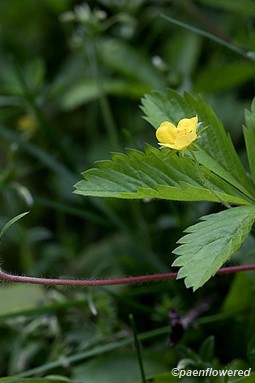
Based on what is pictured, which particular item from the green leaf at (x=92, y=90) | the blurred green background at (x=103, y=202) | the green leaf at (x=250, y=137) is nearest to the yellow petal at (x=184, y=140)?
the green leaf at (x=250, y=137)

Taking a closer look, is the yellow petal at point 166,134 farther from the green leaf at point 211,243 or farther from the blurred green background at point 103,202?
the blurred green background at point 103,202

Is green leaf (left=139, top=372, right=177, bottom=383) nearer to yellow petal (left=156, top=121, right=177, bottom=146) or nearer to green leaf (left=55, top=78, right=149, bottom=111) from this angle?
yellow petal (left=156, top=121, right=177, bottom=146)

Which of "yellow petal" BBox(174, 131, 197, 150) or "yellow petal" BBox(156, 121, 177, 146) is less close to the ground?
"yellow petal" BBox(156, 121, 177, 146)

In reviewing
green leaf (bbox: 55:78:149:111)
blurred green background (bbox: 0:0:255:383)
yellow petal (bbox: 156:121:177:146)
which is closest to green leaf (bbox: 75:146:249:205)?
yellow petal (bbox: 156:121:177:146)

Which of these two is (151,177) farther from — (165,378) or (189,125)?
(165,378)

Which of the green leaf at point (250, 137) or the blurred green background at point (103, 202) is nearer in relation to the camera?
the green leaf at point (250, 137)

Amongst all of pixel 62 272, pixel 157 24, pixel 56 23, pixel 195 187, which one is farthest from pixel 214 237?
pixel 56 23

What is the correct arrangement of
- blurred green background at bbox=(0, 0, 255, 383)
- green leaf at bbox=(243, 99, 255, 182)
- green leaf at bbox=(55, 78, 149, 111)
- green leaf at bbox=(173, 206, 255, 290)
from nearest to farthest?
green leaf at bbox=(173, 206, 255, 290), green leaf at bbox=(243, 99, 255, 182), blurred green background at bbox=(0, 0, 255, 383), green leaf at bbox=(55, 78, 149, 111)
